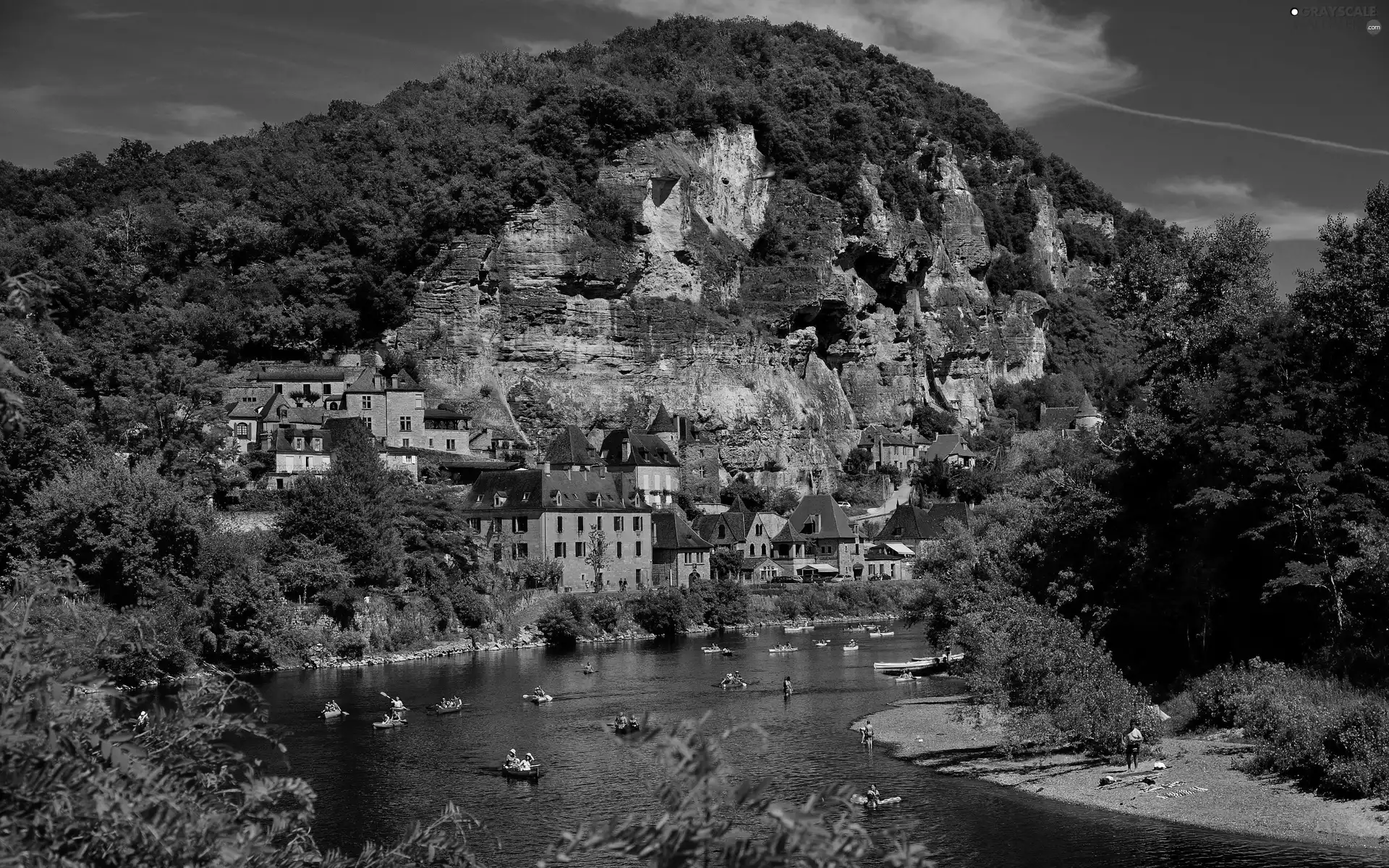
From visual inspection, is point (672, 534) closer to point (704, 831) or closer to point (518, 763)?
point (518, 763)

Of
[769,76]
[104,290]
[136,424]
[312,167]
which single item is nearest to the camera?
[136,424]

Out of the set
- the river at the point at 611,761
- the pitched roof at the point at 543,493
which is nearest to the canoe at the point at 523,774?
the river at the point at 611,761

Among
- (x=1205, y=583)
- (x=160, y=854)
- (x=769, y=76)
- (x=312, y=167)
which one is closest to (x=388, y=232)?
(x=312, y=167)

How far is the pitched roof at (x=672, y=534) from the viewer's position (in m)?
94.0

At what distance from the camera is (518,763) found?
38.5 m

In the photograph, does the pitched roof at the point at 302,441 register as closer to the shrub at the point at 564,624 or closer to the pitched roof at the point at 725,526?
the shrub at the point at 564,624

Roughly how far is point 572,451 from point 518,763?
62569 millimetres

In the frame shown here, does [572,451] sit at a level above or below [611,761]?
above

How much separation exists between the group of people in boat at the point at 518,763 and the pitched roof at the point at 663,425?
7270cm

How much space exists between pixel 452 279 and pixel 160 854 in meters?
104

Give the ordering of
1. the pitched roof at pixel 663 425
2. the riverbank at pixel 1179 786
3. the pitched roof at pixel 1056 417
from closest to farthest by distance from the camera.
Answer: the riverbank at pixel 1179 786, the pitched roof at pixel 663 425, the pitched roof at pixel 1056 417

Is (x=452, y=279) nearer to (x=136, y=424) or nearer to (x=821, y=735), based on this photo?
(x=136, y=424)

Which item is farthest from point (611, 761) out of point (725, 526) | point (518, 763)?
point (725, 526)

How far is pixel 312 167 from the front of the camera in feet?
439
